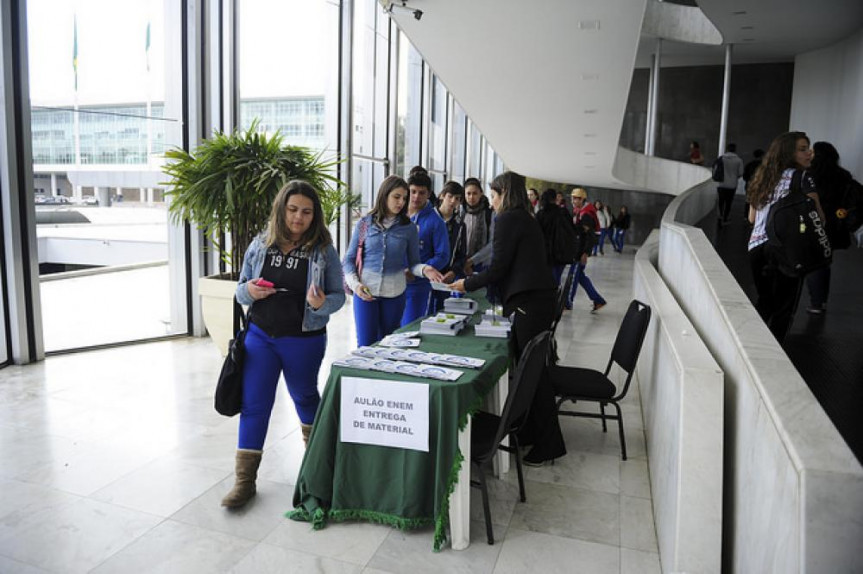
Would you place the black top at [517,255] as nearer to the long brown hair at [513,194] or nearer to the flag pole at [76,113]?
the long brown hair at [513,194]

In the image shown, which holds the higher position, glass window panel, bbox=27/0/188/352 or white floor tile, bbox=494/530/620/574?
glass window panel, bbox=27/0/188/352

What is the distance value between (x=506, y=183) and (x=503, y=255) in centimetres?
40

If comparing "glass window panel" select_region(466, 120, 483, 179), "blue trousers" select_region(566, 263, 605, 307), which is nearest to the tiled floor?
"blue trousers" select_region(566, 263, 605, 307)

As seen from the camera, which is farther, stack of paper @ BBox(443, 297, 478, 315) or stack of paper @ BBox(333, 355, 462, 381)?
stack of paper @ BBox(443, 297, 478, 315)

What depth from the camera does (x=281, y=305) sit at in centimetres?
300

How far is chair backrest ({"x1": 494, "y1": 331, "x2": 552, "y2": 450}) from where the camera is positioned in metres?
2.63

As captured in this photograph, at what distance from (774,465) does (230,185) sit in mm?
4325

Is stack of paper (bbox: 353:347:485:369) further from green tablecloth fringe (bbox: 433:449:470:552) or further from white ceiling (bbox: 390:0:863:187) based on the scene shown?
white ceiling (bbox: 390:0:863:187)

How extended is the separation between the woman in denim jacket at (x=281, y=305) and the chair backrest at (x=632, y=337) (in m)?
1.61

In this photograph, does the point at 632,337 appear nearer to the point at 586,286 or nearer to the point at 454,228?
the point at 454,228

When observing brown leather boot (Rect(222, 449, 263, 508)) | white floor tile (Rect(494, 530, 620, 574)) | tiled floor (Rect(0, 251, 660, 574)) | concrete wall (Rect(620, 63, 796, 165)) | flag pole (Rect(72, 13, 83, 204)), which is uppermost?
concrete wall (Rect(620, 63, 796, 165))

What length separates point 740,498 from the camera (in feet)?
6.31

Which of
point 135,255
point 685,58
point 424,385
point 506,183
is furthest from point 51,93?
point 685,58

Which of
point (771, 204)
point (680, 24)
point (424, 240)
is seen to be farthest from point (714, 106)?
point (771, 204)
